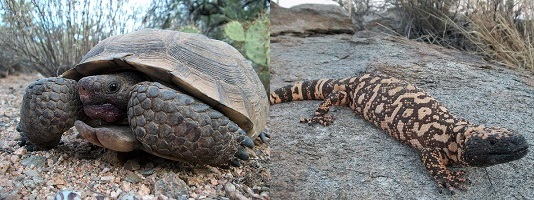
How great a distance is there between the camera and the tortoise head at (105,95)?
1.11 meters

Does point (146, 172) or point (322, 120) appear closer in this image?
point (146, 172)

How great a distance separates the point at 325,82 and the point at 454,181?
1.70 feet

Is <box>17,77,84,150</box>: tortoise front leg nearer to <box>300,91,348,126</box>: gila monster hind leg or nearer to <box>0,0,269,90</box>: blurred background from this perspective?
<box>0,0,269,90</box>: blurred background

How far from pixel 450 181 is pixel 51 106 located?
3.55 feet

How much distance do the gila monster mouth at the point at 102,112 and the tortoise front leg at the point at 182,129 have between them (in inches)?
2.3

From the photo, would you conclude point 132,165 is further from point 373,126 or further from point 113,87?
point 373,126

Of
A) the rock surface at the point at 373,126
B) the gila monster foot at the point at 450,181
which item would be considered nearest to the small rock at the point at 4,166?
the rock surface at the point at 373,126

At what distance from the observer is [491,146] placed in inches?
38.7

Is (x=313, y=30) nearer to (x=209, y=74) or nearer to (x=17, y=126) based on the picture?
(x=209, y=74)

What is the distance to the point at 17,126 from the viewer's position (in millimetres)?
1258

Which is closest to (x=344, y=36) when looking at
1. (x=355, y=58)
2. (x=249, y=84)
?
(x=355, y=58)

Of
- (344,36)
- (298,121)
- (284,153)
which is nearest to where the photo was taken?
Answer: (284,153)

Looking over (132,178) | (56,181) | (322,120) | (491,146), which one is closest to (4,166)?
(56,181)

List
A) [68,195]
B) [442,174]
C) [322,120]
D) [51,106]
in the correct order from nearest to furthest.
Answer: [68,195], [442,174], [322,120], [51,106]
